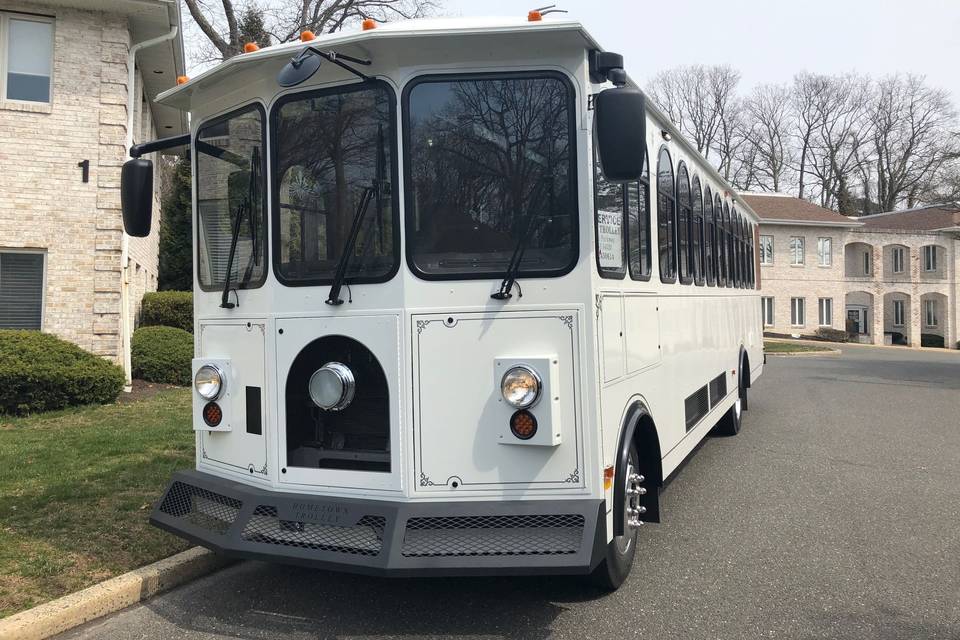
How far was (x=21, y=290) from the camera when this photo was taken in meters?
11.9

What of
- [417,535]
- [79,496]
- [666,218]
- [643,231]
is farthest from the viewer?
[79,496]

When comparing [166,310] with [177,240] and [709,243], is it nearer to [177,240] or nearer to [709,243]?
[177,240]

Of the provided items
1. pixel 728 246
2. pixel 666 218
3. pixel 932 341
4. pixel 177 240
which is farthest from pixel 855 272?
pixel 666 218

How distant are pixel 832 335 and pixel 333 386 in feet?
134

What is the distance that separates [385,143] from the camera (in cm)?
371

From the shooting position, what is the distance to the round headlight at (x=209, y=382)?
417cm

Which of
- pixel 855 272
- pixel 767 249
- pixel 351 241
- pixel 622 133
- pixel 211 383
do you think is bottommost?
pixel 211 383

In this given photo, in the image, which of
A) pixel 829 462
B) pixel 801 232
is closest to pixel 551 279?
pixel 829 462

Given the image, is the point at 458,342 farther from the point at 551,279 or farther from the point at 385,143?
the point at 385,143

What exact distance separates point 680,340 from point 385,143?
3.02 metres

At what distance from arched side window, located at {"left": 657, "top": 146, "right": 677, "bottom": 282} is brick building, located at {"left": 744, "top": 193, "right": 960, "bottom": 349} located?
36729 millimetres

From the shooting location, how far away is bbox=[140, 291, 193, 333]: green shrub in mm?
14953

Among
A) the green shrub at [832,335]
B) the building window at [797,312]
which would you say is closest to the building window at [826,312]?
the green shrub at [832,335]

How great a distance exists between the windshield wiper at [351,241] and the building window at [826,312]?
4229cm
